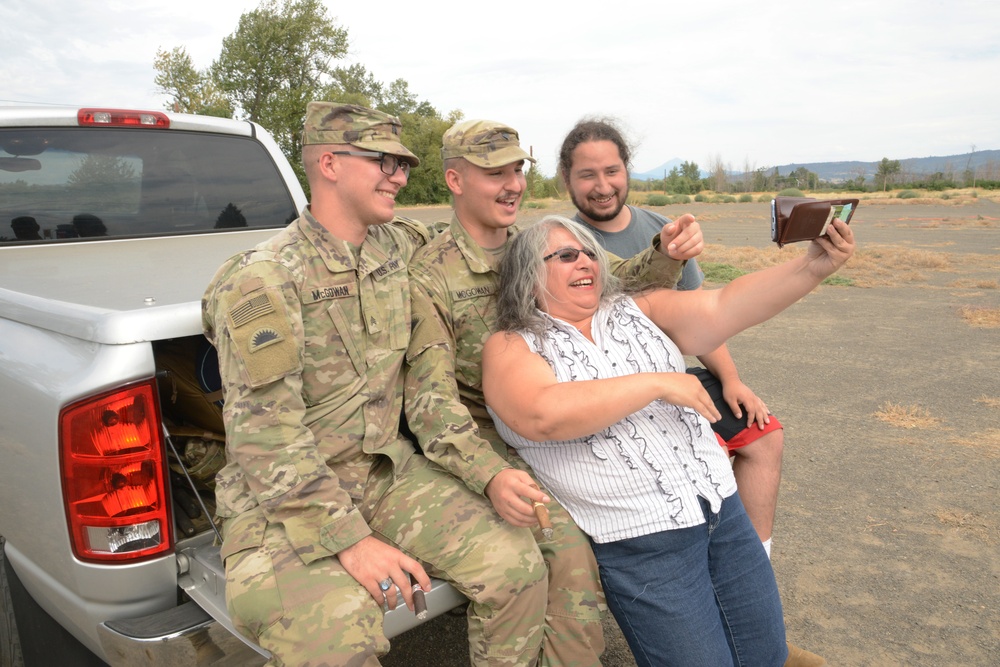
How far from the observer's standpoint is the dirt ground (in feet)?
9.41

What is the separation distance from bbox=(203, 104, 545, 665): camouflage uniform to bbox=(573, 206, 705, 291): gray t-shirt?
1.29m

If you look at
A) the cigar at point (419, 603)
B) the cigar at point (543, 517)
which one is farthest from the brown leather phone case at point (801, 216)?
the cigar at point (419, 603)

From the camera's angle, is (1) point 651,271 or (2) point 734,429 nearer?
(1) point 651,271

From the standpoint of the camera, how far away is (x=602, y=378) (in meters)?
2.27

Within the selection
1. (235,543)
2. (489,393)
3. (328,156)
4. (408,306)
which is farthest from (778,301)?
(235,543)

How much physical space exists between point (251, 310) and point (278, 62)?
32.2 metres

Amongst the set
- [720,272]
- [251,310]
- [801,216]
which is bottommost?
[720,272]

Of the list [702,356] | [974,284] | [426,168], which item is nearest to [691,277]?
[702,356]

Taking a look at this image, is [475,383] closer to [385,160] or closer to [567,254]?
[567,254]

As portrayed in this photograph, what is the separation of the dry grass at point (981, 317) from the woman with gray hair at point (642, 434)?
6.90m

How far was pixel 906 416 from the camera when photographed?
5.09m

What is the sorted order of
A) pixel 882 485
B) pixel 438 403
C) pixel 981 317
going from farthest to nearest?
pixel 981 317 < pixel 882 485 < pixel 438 403

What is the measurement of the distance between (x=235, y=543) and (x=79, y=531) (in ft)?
1.30

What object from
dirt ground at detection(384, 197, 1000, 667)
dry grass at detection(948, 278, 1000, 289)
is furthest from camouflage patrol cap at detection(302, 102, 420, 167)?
dry grass at detection(948, 278, 1000, 289)
